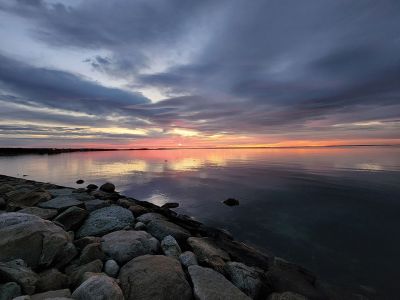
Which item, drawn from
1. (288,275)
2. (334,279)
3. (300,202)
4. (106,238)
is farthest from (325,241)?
(106,238)

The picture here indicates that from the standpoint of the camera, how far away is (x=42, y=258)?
18.7 feet

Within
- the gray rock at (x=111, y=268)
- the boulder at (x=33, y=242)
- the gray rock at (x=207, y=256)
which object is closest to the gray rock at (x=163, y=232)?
the gray rock at (x=207, y=256)

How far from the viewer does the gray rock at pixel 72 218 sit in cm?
859

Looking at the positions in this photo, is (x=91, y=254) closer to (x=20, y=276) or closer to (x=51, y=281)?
(x=51, y=281)

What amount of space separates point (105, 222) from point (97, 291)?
15.8 feet

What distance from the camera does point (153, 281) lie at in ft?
17.1

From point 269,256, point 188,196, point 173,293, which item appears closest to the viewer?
point 173,293

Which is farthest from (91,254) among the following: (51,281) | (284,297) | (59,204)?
(59,204)

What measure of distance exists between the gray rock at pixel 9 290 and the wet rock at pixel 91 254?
5.79 ft

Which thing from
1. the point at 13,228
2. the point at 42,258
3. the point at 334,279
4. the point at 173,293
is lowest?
the point at 334,279

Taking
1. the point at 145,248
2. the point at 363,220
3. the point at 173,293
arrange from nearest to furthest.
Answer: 1. the point at 173,293
2. the point at 145,248
3. the point at 363,220

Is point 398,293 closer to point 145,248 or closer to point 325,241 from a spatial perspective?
point 325,241

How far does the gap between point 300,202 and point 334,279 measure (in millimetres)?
11157

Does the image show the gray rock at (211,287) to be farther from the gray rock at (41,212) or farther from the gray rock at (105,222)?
the gray rock at (41,212)
